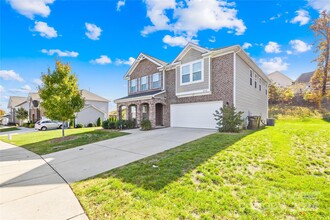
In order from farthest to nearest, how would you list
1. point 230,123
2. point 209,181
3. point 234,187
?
1. point 230,123
2. point 209,181
3. point 234,187

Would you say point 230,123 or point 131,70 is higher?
point 131,70

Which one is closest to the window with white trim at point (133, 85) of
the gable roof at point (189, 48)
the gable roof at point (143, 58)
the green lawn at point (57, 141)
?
the gable roof at point (143, 58)

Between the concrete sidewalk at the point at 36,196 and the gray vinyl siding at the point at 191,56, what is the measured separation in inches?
473

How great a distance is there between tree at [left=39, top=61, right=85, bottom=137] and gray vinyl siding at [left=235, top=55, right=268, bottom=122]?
41.0 ft

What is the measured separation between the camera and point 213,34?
15164mm

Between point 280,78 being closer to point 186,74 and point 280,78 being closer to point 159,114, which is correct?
point 186,74

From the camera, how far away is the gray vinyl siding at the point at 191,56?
1305cm

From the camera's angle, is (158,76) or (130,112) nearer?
(158,76)

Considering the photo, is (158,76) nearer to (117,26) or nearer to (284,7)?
(117,26)

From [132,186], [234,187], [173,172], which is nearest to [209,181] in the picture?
[234,187]

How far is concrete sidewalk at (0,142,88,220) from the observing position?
2.86 m

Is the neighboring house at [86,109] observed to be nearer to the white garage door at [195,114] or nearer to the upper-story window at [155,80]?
the upper-story window at [155,80]

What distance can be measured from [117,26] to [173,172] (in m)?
13.8

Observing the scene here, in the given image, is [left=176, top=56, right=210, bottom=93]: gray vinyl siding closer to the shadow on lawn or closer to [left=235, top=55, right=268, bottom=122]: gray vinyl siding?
[left=235, top=55, right=268, bottom=122]: gray vinyl siding
